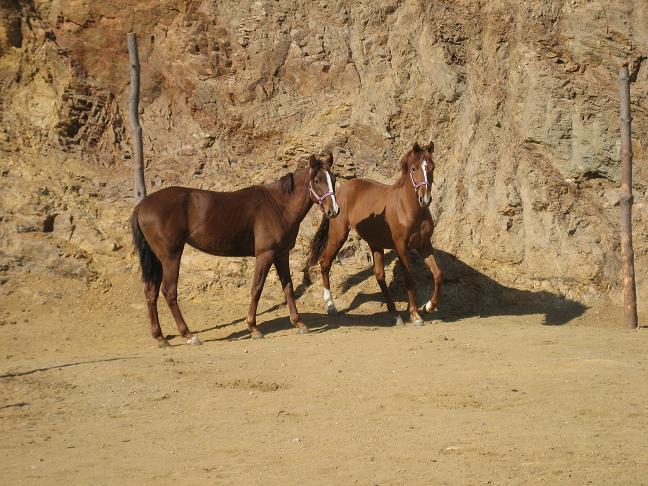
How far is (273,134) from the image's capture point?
52.2 feet

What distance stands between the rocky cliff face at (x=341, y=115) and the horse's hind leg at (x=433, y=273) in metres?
1.44

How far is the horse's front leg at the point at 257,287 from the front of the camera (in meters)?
11.8

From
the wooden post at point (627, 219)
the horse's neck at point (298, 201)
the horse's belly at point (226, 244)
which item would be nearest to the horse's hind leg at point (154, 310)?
the horse's belly at point (226, 244)

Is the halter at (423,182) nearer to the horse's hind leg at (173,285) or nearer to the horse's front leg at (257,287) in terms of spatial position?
the horse's front leg at (257,287)

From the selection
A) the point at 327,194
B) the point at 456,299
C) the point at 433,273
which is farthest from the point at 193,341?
the point at 456,299

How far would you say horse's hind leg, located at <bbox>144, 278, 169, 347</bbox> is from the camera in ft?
38.2

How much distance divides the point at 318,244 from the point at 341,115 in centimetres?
295

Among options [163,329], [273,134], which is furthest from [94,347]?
[273,134]

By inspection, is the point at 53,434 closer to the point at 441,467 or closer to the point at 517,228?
the point at 441,467

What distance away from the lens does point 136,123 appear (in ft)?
48.4

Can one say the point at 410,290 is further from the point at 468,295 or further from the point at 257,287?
the point at 257,287

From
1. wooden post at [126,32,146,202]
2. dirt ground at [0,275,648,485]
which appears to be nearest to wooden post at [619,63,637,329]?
dirt ground at [0,275,648,485]

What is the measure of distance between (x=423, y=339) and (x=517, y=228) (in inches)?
165

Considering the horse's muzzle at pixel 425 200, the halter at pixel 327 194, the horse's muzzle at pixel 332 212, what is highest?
the halter at pixel 327 194
